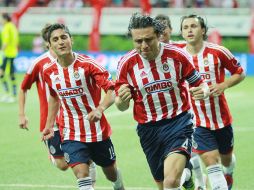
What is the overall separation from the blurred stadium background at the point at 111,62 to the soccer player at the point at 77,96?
84.4 inches

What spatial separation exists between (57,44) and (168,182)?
2062 millimetres

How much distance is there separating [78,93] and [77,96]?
0.03 meters

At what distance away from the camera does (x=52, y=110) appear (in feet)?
30.4

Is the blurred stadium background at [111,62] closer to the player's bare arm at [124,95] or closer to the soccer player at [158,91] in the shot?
the soccer player at [158,91]

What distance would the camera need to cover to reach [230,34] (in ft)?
109

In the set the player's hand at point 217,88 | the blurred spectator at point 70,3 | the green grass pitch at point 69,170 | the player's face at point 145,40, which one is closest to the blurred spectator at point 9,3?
the blurred spectator at point 70,3

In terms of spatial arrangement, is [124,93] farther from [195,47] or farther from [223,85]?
[195,47]

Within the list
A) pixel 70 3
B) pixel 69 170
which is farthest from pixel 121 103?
pixel 70 3

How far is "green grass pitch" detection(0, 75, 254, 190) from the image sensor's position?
11.3m

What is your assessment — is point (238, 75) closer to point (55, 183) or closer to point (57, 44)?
point (57, 44)

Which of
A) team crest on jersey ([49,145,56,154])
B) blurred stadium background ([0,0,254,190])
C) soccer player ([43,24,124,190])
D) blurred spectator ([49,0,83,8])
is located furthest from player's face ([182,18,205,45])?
blurred spectator ([49,0,83,8])

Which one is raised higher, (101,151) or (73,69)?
(73,69)

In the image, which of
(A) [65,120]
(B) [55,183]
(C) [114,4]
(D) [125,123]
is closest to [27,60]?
(C) [114,4]

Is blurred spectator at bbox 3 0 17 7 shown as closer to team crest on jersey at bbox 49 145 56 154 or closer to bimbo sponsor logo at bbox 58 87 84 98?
team crest on jersey at bbox 49 145 56 154
